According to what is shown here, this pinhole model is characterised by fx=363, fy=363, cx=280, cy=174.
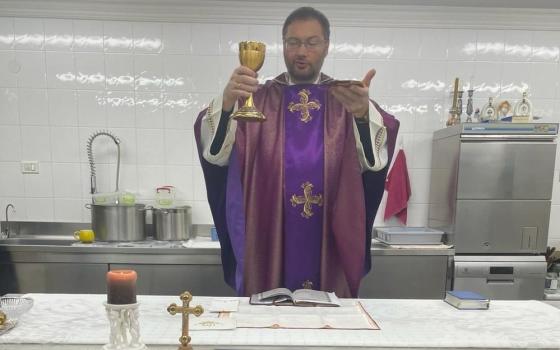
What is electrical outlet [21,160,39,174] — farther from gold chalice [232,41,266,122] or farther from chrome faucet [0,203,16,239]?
gold chalice [232,41,266,122]

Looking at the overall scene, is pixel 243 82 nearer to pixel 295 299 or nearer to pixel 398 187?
pixel 295 299

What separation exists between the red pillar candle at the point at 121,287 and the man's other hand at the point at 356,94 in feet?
2.62

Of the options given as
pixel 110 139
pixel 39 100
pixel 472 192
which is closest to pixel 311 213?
pixel 472 192

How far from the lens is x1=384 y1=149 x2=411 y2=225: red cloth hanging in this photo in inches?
96.9

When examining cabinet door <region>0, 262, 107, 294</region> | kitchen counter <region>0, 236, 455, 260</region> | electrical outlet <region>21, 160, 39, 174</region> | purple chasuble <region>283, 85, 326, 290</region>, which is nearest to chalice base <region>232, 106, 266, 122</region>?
purple chasuble <region>283, 85, 326, 290</region>

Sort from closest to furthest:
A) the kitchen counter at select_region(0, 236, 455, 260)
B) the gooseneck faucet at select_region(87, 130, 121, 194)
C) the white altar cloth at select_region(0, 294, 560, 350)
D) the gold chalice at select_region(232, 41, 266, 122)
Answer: the white altar cloth at select_region(0, 294, 560, 350), the gold chalice at select_region(232, 41, 266, 122), the kitchen counter at select_region(0, 236, 455, 260), the gooseneck faucet at select_region(87, 130, 121, 194)

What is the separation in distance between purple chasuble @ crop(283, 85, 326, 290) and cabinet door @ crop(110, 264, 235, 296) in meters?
0.87

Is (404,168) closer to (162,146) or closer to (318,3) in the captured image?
(318,3)

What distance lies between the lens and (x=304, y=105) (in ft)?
4.56

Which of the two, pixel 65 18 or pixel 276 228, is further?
pixel 65 18

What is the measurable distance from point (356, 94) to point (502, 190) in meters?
1.50

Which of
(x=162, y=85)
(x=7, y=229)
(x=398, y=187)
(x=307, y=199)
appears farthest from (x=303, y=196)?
(x=7, y=229)

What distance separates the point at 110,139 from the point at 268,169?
62.6 inches

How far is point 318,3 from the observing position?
93.1 inches
